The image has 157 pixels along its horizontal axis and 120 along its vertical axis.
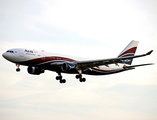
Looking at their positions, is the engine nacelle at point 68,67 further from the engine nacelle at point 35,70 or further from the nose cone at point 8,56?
the nose cone at point 8,56

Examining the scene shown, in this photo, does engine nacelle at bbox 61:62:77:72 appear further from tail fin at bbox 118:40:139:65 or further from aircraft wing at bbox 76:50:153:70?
tail fin at bbox 118:40:139:65

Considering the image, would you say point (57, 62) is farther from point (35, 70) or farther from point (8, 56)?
point (8, 56)

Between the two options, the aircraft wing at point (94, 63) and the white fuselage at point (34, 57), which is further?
the aircraft wing at point (94, 63)

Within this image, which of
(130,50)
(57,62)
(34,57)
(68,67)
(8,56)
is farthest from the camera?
(130,50)

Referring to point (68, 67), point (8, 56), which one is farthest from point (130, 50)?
point (8, 56)

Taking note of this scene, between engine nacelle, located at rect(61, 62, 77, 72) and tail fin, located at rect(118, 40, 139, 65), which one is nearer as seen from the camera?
engine nacelle, located at rect(61, 62, 77, 72)

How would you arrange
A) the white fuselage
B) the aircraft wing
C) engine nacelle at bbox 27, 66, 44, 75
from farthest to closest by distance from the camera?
1. engine nacelle at bbox 27, 66, 44, 75
2. the aircraft wing
3. the white fuselage

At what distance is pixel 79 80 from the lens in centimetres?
5812

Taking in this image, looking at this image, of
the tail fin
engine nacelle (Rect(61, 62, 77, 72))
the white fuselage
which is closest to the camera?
the white fuselage

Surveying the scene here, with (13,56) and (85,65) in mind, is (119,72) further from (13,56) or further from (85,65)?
(13,56)

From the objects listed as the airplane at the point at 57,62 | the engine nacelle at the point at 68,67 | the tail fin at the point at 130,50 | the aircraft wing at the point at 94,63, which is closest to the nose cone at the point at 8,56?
the airplane at the point at 57,62

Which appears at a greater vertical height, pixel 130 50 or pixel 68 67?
pixel 130 50

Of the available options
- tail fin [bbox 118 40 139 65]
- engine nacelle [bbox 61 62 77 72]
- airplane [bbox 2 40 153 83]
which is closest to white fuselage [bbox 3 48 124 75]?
airplane [bbox 2 40 153 83]

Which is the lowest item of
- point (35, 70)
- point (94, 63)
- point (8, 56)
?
point (35, 70)
